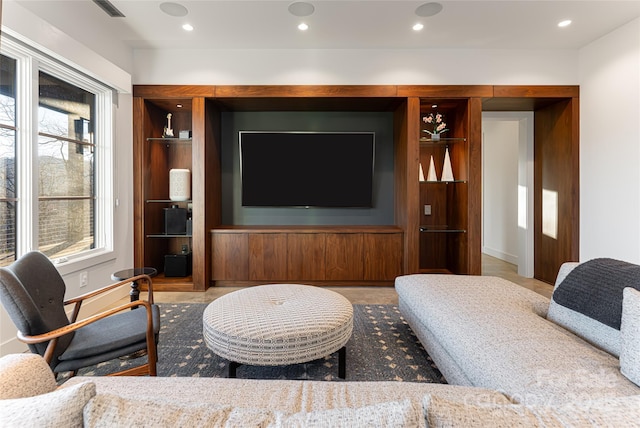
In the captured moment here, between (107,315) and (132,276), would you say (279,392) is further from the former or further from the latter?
(132,276)

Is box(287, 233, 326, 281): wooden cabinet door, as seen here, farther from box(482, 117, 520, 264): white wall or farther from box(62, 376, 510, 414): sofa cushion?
box(482, 117, 520, 264): white wall

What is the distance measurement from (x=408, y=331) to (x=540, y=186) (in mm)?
2983

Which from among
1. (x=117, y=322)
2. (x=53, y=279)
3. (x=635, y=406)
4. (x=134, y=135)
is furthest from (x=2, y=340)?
(x=635, y=406)

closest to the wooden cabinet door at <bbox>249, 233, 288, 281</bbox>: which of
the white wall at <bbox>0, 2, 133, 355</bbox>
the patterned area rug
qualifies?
the patterned area rug

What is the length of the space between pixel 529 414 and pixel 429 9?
317cm

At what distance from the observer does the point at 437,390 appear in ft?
3.48

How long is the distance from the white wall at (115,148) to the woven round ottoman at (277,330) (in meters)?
1.64

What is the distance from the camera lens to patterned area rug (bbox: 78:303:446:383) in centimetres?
186

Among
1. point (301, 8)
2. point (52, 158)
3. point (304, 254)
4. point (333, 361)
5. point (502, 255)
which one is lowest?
point (333, 361)

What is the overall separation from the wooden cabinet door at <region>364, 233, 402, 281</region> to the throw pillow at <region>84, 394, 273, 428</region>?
3155mm

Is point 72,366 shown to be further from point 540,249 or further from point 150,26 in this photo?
point 540,249

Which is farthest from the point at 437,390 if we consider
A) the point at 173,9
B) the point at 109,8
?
the point at 109,8

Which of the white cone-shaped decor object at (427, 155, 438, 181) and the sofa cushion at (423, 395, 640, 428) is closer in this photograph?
the sofa cushion at (423, 395, 640, 428)

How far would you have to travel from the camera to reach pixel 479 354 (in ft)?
4.30
